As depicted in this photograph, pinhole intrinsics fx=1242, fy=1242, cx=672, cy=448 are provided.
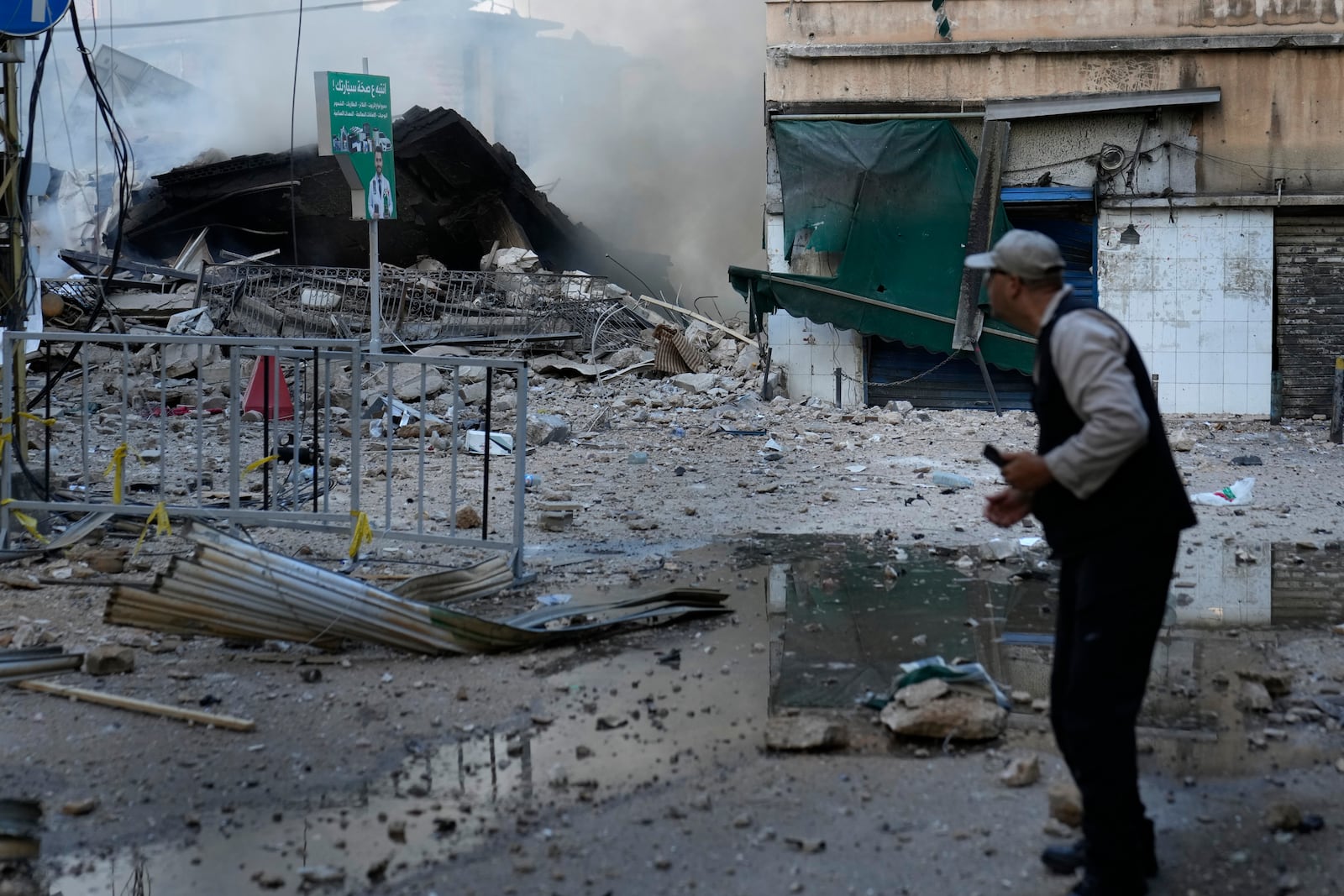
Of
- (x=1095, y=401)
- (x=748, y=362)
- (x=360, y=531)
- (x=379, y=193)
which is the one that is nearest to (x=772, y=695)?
(x=1095, y=401)

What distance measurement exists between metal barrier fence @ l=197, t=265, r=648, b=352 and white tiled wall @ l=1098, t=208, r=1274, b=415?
21.1ft

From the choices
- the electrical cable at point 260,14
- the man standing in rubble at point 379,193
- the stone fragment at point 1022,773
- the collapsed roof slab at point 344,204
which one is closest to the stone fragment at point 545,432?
the man standing in rubble at point 379,193

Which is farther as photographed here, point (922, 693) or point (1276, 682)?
point (1276, 682)

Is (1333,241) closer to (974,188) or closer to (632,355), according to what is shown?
(974,188)

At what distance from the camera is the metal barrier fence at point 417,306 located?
15.6 m

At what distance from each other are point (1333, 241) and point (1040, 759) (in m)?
13.3

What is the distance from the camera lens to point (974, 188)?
1463cm

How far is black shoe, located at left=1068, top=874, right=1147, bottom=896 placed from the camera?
105 inches

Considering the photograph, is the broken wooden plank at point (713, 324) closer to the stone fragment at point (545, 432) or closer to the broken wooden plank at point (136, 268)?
the stone fragment at point (545, 432)

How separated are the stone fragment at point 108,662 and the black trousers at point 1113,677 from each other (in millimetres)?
3364

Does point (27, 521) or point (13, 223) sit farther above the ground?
point (13, 223)

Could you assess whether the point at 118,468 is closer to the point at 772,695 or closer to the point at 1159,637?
the point at 772,695

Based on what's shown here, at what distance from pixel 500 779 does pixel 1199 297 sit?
13.3 metres

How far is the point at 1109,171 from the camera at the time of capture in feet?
48.4
